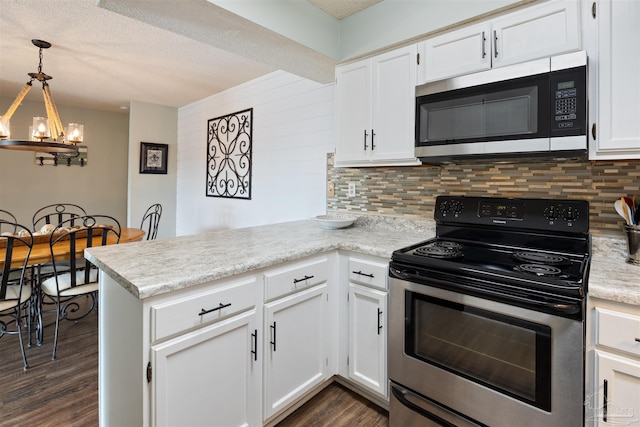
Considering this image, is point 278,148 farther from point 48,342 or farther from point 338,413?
point 48,342

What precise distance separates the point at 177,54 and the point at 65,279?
2109 millimetres

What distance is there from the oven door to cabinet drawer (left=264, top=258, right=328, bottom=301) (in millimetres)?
412

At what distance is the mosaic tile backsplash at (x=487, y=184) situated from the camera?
1523 millimetres

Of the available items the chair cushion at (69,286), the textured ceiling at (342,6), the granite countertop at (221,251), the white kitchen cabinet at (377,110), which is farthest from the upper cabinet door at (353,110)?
the chair cushion at (69,286)

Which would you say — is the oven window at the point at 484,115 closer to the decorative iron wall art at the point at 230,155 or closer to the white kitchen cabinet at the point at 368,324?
the white kitchen cabinet at the point at 368,324

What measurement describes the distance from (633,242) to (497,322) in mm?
703

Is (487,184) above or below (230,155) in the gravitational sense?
below

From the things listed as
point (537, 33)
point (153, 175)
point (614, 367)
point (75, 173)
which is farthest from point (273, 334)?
point (75, 173)

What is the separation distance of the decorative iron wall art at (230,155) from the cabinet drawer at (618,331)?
310cm

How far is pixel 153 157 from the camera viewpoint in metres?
4.73

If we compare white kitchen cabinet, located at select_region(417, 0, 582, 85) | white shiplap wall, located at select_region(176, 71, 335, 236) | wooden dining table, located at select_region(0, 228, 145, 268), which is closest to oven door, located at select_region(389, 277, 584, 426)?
white kitchen cabinet, located at select_region(417, 0, 582, 85)

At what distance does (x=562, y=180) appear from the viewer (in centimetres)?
164

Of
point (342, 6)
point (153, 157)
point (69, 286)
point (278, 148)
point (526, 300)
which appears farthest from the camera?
point (153, 157)

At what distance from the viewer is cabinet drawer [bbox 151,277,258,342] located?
111 centimetres
